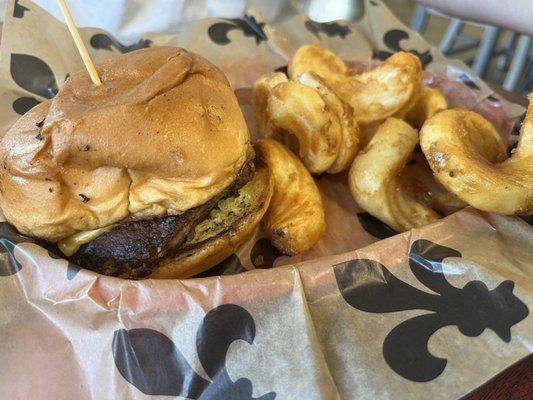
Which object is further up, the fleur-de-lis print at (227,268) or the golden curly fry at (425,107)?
the golden curly fry at (425,107)

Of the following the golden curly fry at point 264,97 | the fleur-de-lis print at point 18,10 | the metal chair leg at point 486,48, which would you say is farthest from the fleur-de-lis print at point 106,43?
the metal chair leg at point 486,48

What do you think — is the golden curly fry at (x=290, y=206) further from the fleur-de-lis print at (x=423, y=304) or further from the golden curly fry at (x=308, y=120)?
the fleur-de-lis print at (x=423, y=304)

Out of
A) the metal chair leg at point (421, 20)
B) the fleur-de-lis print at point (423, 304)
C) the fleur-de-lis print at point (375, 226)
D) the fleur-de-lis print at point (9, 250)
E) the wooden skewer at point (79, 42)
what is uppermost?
the wooden skewer at point (79, 42)

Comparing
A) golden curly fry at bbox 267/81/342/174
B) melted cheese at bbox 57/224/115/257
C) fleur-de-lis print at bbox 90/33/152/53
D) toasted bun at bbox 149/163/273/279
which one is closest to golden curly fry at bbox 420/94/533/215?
golden curly fry at bbox 267/81/342/174

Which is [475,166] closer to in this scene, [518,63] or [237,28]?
[237,28]

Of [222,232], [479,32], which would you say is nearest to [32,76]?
[222,232]

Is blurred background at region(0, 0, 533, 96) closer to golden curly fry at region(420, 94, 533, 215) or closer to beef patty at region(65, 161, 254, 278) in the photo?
golden curly fry at region(420, 94, 533, 215)
